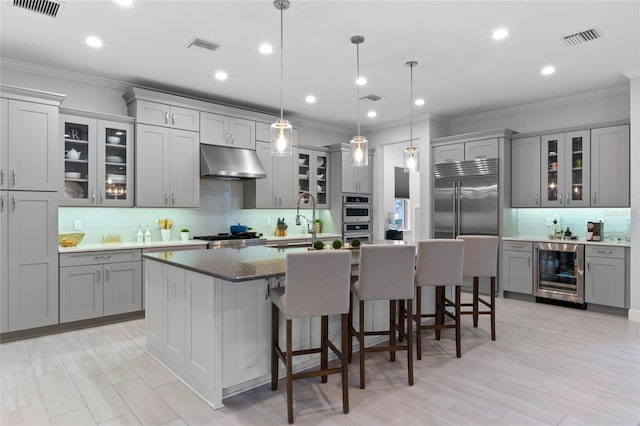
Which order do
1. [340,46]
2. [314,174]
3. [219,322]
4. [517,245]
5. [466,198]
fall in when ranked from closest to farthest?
[219,322] → [340,46] → [517,245] → [466,198] → [314,174]

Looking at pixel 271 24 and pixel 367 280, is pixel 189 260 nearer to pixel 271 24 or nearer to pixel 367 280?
pixel 367 280

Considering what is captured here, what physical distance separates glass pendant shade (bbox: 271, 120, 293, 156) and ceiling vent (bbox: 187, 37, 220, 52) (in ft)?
4.38

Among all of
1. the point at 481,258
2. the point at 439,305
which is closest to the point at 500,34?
the point at 481,258

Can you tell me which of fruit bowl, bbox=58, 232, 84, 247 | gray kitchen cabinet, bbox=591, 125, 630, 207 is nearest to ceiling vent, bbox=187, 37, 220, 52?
fruit bowl, bbox=58, 232, 84, 247

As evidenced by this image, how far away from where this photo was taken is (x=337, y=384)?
2848 mm

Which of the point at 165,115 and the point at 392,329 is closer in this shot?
the point at 392,329

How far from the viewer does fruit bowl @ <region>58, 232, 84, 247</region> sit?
169 inches

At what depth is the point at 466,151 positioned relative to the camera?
6.15 metres

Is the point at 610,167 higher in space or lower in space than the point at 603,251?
higher

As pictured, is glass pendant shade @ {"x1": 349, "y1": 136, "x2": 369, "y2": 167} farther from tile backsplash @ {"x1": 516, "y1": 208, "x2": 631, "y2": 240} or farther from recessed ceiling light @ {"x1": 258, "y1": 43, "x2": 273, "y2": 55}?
tile backsplash @ {"x1": 516, "y1": 208, "x2": 631, "y2": 240}

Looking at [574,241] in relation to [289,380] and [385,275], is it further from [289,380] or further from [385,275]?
[289,380]

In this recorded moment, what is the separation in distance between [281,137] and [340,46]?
136cm

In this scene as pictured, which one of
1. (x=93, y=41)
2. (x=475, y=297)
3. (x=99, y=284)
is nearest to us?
(x=93, y=41)

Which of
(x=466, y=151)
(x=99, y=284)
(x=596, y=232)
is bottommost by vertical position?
(x=99, y=284)
